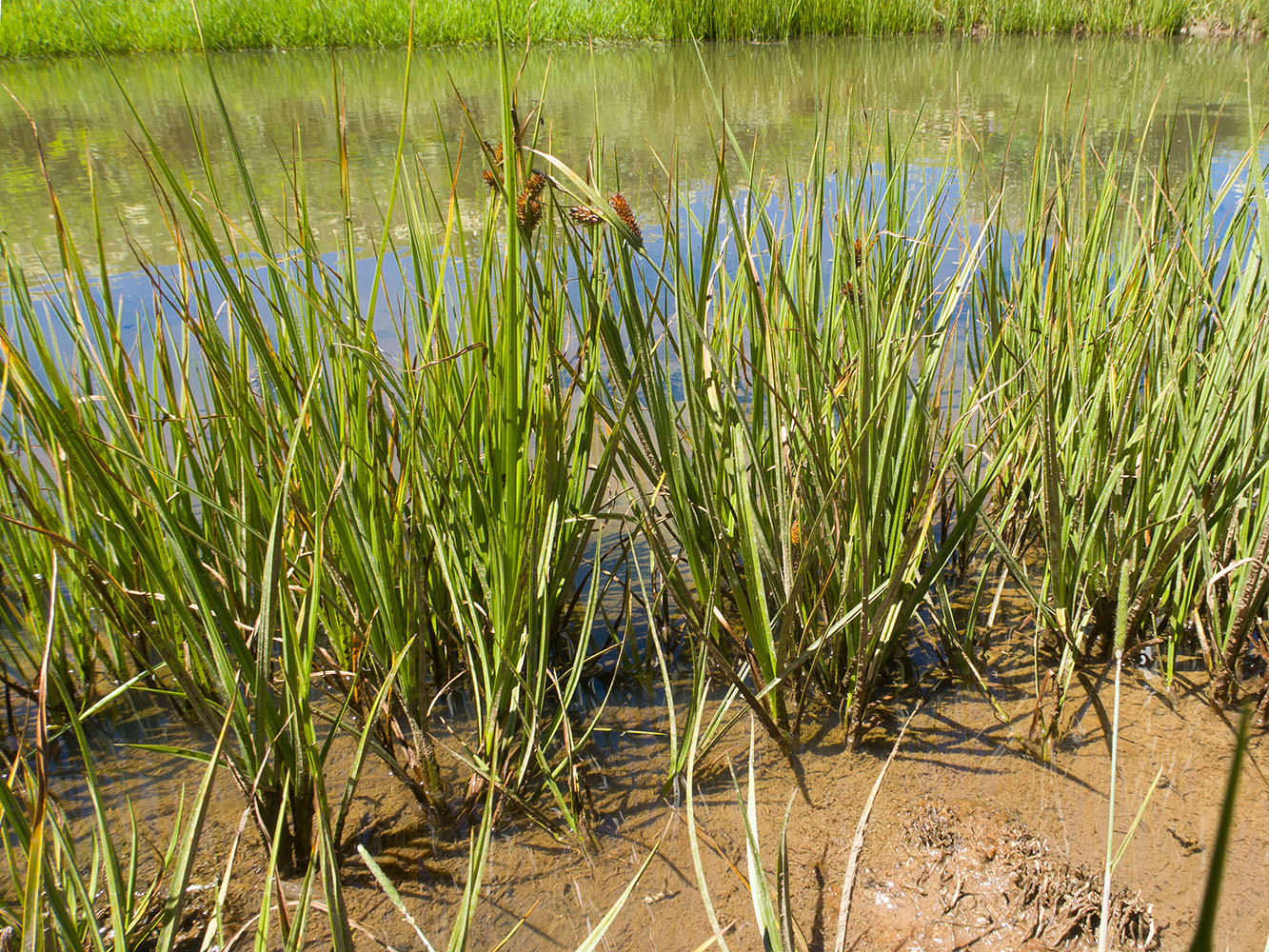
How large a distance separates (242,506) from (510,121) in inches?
23.2

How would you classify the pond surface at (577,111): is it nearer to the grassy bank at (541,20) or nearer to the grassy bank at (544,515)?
the grassy bank at (541,20)

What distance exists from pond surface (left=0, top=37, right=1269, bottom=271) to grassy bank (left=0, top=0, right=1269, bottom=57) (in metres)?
0.31

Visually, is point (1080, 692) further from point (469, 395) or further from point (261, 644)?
point (261, 644)

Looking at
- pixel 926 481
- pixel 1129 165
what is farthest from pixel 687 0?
pixel 926 481

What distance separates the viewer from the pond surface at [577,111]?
3.99 metres

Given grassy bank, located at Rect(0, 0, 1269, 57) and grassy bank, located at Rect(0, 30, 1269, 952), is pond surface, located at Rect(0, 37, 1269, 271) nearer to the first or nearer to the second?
grassy bank, located at Rect(0, 0, 1269, 57)

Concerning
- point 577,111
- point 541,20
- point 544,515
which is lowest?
point 544,515

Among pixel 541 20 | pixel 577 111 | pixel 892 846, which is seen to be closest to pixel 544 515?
pixel 892 846

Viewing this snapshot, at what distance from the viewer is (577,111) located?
679cm

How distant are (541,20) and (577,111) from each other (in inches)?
218

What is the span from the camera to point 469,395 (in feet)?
3.58

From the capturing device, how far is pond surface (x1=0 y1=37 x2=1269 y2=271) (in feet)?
13.1

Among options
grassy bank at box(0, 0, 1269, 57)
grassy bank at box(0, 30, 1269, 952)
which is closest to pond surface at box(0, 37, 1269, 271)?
grassy bank at box(0, 0, 1269, 57)

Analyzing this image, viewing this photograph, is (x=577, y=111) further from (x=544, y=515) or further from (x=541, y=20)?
(x=544, y=515)
